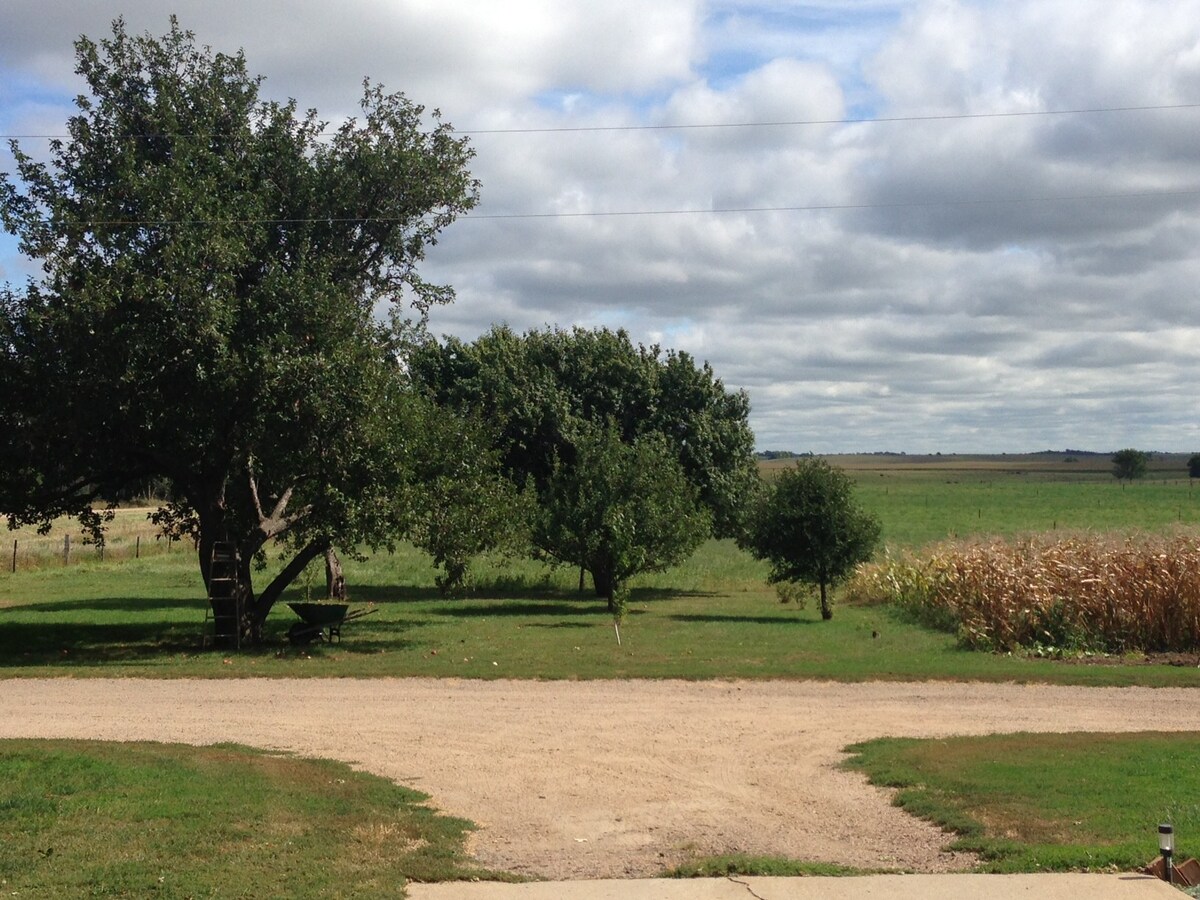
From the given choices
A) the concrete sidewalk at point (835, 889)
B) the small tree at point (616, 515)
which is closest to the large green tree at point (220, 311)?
the small tree at point (616, 515)

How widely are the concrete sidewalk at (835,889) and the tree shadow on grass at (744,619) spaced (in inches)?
864

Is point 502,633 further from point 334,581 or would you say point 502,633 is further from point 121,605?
point 121,605

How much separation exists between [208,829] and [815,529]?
77.9ft

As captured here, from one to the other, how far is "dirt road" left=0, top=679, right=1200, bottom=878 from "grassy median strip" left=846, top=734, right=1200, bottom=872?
1.14 ft

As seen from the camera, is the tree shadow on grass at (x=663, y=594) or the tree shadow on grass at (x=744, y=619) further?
the tree shadow on grass at (x=663, y=594)

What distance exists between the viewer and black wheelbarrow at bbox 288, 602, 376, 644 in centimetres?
2319

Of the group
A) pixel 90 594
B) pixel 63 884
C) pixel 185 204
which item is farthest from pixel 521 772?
pixel 90 594

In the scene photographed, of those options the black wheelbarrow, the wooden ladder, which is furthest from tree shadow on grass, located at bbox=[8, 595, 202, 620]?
the black wheelbarrow

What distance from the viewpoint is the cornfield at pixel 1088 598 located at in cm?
2392

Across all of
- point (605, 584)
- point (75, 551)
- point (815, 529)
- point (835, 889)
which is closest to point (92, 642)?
point (605, 584)

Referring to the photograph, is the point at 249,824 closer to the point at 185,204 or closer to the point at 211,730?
the point at 211,730

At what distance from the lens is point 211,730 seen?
14.1 m

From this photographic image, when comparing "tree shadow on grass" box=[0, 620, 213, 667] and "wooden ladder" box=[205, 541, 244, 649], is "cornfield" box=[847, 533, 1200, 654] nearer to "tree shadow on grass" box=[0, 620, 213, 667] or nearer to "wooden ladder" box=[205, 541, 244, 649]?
Answer: "wooden ladder" box=[205, 541, 244, 649]

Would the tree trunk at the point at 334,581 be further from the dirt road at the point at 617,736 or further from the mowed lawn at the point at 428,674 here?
the dirt road at the point at 617,736
